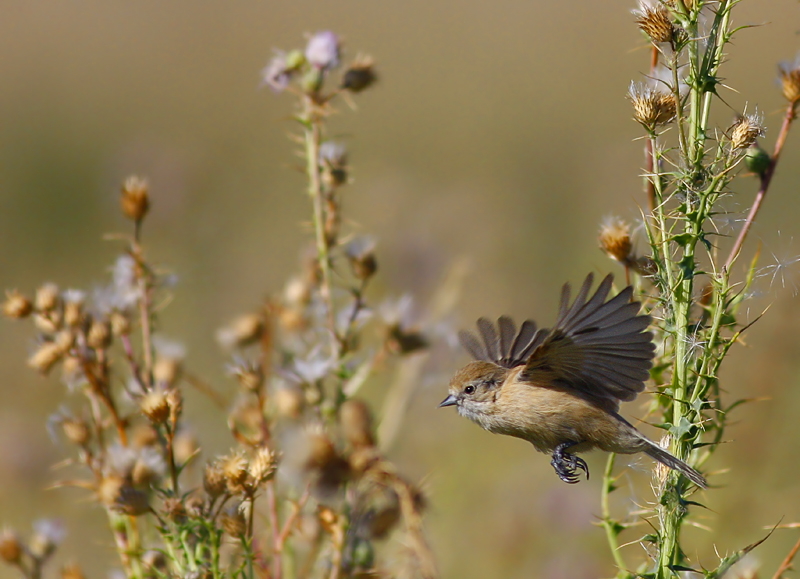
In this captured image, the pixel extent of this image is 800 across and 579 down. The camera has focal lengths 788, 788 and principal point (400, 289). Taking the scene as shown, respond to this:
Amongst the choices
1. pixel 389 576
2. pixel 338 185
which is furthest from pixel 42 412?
pixel 389 576

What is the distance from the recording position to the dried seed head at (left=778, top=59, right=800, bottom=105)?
178cm

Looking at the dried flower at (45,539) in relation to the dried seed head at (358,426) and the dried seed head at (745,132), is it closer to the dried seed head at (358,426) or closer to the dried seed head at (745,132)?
the dried seed head at (358,426)

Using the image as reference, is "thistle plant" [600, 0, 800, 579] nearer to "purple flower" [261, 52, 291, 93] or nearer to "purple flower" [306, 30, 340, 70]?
"purple flower" [306, 30, 340, 70]

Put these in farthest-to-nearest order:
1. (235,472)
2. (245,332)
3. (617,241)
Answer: (245,332) → (617,241) → (235,472)

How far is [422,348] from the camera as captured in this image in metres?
2.48

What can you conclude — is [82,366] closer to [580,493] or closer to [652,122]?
[652,122]

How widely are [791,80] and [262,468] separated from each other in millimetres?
1460

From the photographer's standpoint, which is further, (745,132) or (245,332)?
(245,332)

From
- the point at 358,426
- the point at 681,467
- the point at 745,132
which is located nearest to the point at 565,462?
the point at 681,467

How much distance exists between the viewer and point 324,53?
223 cm

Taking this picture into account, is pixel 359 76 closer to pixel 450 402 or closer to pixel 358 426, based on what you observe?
pixel 450 402

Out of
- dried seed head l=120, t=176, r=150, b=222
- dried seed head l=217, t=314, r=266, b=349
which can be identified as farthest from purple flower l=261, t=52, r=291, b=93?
dried seed head l=217, t=314, r=266, b=349

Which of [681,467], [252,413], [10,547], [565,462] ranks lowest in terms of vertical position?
[681,467]

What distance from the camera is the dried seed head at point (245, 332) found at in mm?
2480
